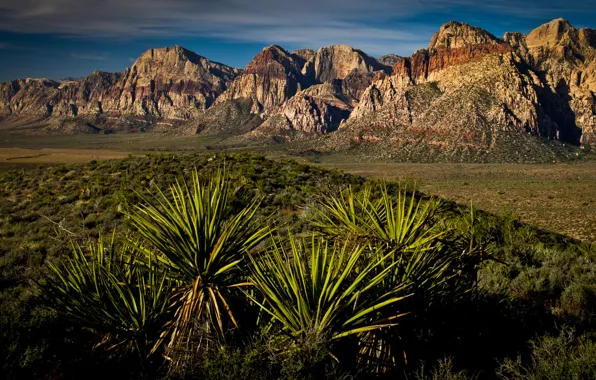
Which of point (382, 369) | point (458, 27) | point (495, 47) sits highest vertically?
point (458, 27)

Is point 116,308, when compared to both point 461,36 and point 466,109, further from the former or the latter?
point 461,36

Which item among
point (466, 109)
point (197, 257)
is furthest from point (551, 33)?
point (197, 257)

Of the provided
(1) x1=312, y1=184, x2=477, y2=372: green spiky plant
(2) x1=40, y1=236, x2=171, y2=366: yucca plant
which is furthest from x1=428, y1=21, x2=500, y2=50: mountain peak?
(2) x1=40, y1=236, x2=171, y2=366: yucca plant

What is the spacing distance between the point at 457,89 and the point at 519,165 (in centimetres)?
3658

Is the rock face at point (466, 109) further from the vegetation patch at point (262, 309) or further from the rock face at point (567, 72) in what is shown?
the vegetation patch at point (262, 309)

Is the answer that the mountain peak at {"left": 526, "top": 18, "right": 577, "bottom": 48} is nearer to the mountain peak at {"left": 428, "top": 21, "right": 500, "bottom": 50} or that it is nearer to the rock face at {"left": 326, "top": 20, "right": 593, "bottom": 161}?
the rock face at {"left": 326, "top": 20, "right": 593, "bottom": 161}

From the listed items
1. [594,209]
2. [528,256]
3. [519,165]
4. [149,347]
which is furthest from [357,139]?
[149,347]

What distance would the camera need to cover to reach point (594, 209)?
122ft

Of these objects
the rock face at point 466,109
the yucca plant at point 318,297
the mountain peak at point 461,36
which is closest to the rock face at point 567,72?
the rock face at point 466,109

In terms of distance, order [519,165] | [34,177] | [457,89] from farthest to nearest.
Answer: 1. [457,89]
2. [519,165]
3. [34,177]

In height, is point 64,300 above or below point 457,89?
below

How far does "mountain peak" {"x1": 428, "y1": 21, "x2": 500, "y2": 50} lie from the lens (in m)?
140

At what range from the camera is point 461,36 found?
14500 cm

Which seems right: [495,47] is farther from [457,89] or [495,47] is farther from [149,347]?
[149,347]
